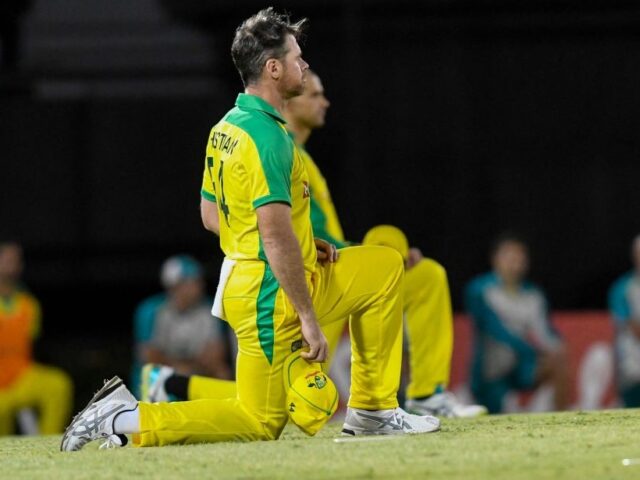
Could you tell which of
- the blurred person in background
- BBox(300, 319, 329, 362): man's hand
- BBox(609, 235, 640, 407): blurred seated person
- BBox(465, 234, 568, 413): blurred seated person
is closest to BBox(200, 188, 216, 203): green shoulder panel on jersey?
BBox(300, 319, 329, 362): man's hand

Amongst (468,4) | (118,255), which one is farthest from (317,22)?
(118,255)

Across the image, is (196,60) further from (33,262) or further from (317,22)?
(33,262)

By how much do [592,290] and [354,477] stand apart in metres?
7.61

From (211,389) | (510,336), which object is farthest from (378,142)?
(211,389)

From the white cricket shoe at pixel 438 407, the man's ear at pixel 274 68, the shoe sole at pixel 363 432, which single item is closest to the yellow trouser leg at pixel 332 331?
the shoe sole at pixel 363 432

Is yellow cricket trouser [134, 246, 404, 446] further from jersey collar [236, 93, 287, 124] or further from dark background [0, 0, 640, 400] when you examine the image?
dark background [0, 0, 640, 400]

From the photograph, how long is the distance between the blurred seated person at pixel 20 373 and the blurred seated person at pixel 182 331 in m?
0.61

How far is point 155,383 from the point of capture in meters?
6.58

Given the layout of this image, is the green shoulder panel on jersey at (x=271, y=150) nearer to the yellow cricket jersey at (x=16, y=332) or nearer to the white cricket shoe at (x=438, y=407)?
the white cricket shoe at (x=438, y=407)

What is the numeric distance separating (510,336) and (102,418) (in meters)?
5.34

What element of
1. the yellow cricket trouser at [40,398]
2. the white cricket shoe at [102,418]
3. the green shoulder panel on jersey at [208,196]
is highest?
the green shoulder panel on jersey at [208,196]

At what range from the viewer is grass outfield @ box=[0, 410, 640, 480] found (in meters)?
4.38

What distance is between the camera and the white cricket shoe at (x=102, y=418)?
5105 mm

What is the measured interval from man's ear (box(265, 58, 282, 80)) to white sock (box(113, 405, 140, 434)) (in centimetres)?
129
